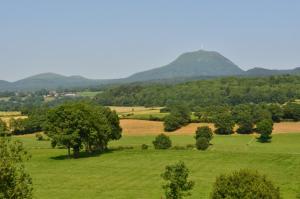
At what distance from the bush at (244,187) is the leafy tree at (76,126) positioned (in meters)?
58.2

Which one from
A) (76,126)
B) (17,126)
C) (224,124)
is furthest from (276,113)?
(17,126)

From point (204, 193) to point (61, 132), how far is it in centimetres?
4714

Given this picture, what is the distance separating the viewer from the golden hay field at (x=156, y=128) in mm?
150087

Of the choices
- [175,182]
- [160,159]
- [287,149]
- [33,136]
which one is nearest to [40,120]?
[33,136]

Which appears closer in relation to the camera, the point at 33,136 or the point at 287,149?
the point at 287,149

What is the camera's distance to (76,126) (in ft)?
349

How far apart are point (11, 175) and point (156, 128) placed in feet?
424

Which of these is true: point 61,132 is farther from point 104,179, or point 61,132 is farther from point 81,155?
point 104,179

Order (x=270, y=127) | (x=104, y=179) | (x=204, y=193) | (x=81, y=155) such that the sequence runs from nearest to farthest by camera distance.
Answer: (x=204, y=193)
(x=104, y=179)
(x=81, y=155)
(x=270, y=127)

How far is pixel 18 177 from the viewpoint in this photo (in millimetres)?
31844

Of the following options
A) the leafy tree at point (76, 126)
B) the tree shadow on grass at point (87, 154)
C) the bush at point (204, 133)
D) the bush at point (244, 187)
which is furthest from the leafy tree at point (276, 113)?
the bush at point (244, 187)

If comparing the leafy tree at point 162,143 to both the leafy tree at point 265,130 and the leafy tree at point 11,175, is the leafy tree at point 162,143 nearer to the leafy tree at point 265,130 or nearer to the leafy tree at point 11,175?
the leafy tree at point 265,130

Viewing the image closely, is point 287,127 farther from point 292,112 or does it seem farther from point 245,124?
point 245,124

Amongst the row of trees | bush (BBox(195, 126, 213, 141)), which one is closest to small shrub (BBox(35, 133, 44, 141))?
bush (BBox(195, 126, 213, 141))
